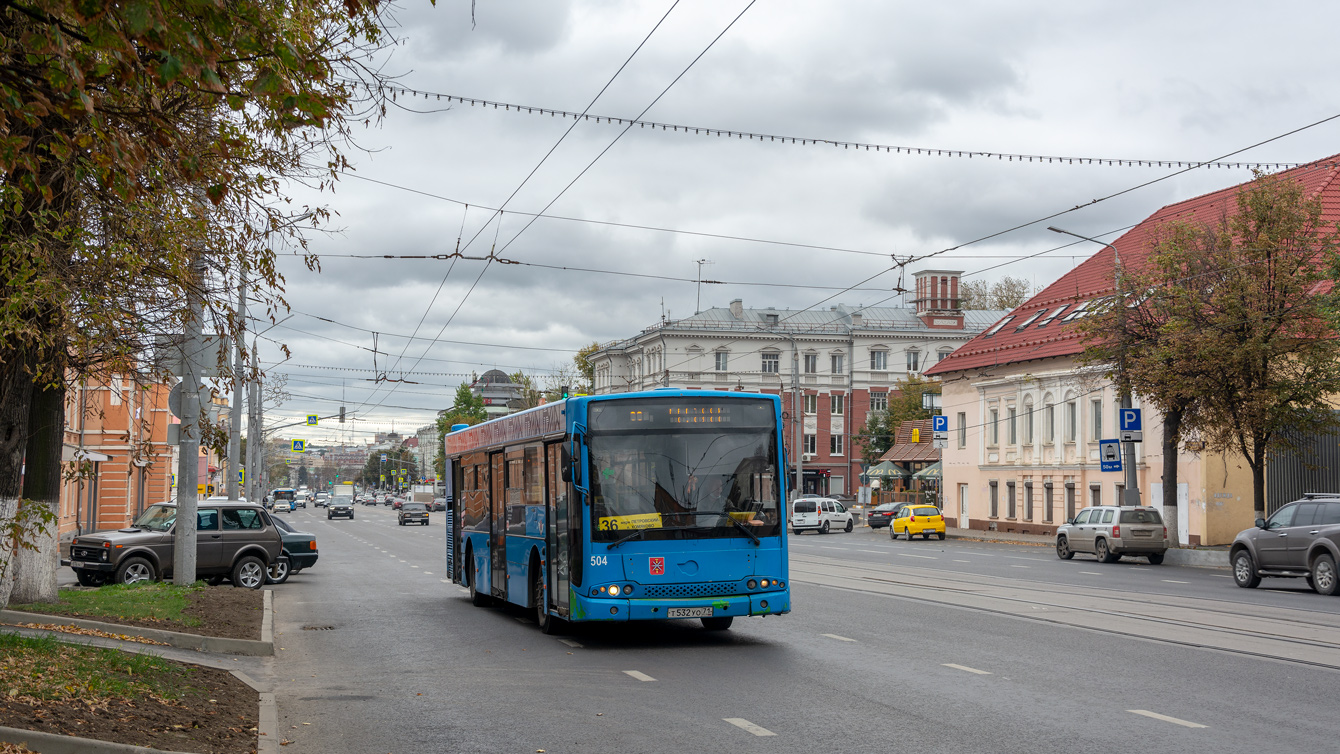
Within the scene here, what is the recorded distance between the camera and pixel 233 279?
12000 millimetres

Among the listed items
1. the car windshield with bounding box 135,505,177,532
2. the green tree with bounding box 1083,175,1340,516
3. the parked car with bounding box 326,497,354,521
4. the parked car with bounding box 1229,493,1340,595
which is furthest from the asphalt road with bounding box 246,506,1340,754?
the parked car with bounding box 326,497,354,521

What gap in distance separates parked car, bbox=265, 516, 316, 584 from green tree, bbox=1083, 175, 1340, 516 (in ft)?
68.7

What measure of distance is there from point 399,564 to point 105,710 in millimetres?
25295

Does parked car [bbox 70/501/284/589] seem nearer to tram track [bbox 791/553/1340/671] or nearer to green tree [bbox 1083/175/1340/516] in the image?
tram track [bbox 791/553/1340/671]

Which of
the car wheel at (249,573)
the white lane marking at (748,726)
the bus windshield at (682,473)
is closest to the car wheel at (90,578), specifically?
the car wheel at (249,573)

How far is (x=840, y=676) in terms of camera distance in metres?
11.8

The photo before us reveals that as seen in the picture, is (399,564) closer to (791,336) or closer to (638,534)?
(638,534)

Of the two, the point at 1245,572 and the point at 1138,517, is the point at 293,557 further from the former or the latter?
the point at 1138,517

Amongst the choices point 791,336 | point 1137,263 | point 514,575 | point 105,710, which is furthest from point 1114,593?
point 791,336

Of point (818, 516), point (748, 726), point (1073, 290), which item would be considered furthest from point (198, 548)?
point (1073, 290)

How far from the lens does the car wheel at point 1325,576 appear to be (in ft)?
73.7

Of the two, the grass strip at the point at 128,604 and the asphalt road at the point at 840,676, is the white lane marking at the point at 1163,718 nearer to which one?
the asphalt road at the point at 840,676

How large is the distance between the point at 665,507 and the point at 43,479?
28.2 feet

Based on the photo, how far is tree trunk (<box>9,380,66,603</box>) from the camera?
642 inches
